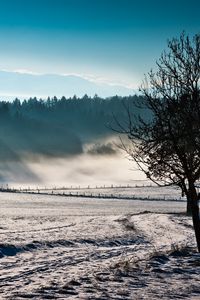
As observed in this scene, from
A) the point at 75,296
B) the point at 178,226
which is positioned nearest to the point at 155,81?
the point at 75,296

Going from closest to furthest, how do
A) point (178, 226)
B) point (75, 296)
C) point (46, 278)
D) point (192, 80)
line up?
point (75, 296) → point (46, 278) → point (192, 80) → point (178, 226)

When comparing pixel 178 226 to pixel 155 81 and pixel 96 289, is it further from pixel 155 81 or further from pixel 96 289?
pixel 96 289

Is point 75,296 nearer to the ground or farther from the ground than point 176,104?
nearer to the ground

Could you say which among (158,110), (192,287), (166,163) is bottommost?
(192,287)

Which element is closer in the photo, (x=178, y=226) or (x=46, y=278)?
(x=46, y=278)

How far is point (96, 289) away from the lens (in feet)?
38.4

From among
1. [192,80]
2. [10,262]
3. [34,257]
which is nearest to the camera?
[192,80]

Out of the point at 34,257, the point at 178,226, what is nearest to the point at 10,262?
the point at 34,257

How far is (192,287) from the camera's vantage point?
1220 cm

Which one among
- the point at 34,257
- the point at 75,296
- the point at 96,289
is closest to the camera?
the point at 75,296

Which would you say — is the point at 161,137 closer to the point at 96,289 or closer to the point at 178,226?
the point at 96,289

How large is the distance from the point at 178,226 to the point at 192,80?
26.2 m

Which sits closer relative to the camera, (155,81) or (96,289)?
(96,289)

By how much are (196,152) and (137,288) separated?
7.89 metres
